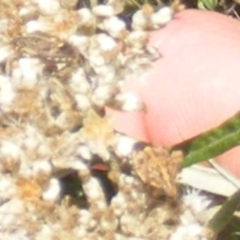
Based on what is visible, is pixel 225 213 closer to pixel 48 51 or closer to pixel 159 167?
pixel 159 167

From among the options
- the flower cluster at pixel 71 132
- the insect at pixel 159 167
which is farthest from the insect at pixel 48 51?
the insect at pixel 159 167

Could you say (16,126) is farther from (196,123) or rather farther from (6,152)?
(196,123)

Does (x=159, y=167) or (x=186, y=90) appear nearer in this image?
(x=159, y=167)

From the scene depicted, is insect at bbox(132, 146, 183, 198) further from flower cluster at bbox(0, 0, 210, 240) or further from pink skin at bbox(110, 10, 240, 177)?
pink skin at bbox(110, 10, 240, 177)

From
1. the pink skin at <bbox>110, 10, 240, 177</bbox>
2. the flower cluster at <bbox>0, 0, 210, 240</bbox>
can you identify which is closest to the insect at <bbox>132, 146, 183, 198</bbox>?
the flower cluster at <bbox>0, 0, 210, 240</bbox>

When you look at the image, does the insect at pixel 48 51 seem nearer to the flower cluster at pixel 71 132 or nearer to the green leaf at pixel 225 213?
the flower cluster at pixel 71 132

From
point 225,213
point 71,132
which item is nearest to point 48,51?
point 71,132

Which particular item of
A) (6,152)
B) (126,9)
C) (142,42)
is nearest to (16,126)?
(6,152)
